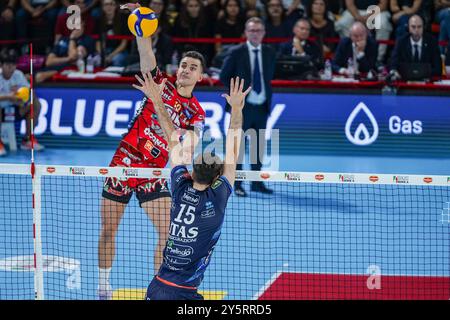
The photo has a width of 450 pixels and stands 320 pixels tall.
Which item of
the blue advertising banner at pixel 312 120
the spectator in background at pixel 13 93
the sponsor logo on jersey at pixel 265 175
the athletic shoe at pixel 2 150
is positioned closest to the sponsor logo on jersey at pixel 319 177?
the sponsor logo on jersey at pixel 265 175

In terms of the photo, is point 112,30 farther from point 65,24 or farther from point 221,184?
point 221,184

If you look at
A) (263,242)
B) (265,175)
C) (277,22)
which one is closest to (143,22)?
(265,175)

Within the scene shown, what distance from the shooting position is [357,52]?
17.9 m

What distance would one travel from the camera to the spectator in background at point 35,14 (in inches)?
803

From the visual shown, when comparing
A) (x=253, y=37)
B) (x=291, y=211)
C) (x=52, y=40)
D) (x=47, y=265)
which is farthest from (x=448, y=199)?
(x=52, y=40)

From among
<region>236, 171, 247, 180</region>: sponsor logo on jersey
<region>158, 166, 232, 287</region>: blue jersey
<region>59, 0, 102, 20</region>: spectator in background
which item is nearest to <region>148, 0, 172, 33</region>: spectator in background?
<region>59, 0, 102, 20</region>: spectator in background

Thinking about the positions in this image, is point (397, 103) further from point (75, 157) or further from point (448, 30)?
point (75, 157)

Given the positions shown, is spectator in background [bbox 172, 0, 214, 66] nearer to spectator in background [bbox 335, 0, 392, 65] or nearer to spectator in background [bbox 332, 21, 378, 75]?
spectator in background [bbox 335, 0, 392, 65]

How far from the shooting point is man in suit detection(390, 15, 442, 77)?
1777 centimetres

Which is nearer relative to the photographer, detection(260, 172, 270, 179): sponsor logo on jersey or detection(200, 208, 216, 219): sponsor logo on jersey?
detection(200, 208, 216, 219): sponsor logo on jersey

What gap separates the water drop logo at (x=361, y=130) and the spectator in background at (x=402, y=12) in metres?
2.66

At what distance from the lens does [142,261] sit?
11.1m

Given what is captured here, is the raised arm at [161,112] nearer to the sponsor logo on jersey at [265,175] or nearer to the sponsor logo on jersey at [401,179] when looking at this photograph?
the sponsor logo on jersey at [265,175]

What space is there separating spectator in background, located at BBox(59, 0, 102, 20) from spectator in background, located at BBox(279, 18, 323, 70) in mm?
4436
